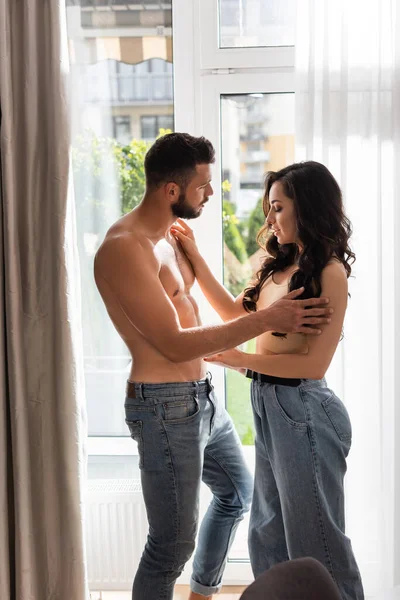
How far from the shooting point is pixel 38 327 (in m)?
2.43

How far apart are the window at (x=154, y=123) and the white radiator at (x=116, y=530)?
137cm

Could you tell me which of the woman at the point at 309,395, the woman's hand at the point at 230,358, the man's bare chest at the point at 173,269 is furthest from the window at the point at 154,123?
the woman's hand at the point at 230,358

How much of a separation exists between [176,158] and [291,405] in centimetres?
82

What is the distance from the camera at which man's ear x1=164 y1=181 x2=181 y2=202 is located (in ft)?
7.15

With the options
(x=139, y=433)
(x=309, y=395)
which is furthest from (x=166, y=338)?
(x=309, y=395)

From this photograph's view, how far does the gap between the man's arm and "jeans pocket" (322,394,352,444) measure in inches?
9.5

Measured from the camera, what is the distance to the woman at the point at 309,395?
203 centimetres

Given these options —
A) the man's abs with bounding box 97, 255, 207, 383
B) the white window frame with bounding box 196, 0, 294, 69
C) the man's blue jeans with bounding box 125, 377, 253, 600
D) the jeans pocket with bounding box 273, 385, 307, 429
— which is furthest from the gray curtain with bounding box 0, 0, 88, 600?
the jeans pocket with bounding box 273, 385, 307, 429

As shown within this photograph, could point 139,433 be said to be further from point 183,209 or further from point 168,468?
point 183,209

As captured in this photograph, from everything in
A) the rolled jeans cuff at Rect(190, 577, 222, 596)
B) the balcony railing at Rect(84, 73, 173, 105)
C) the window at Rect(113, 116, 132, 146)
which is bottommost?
the rolled jeans cuff at Rect(190, 577, 222, 596)

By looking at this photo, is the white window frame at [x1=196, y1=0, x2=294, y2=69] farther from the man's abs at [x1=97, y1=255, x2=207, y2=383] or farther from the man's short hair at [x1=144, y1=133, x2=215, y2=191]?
the man's abs at [x1=97, y1=255, x2=207, y2=383]

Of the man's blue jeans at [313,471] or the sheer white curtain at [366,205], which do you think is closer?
the man's blue jeans at [313,471]

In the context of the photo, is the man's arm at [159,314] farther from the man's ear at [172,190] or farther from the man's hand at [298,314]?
the man's ear at [172,190]

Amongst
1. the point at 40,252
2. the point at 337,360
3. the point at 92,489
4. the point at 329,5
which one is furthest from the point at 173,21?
the point at 92,489
